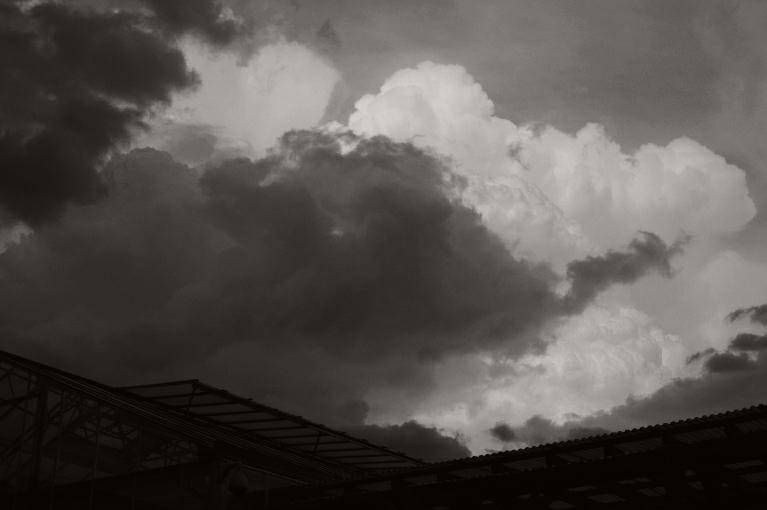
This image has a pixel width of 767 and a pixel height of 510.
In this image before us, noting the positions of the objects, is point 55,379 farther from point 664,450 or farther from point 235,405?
point 664,450

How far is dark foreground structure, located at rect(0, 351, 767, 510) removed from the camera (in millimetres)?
15930

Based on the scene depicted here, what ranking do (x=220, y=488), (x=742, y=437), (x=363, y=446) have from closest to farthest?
(x=742, y=437)
(x=220, y=488)
(x=363, y=446)

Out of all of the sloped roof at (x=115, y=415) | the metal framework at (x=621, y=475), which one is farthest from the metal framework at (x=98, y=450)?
the metal framework at (x=621, y=475)

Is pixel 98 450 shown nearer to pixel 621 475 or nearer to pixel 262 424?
pixel 262 424

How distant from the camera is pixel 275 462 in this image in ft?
99.7

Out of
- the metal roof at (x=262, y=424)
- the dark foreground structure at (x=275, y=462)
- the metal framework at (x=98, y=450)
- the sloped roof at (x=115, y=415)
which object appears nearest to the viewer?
the dark foreground structure at (x=275, y=462)

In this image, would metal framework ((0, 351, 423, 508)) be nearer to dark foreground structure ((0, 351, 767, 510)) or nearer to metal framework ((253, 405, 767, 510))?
dark foreground structure ((0, 351, 767, 510))

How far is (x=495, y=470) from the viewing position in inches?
750

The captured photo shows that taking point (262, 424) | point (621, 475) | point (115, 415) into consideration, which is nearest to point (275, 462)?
point (262, 424)

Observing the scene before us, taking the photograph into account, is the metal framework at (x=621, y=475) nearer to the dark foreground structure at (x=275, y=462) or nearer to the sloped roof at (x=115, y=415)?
the dark foreground structure at (x=275, y=462)

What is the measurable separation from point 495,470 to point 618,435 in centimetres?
293

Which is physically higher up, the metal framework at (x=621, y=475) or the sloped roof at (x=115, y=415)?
the sloped roof at (x=115, y=415)

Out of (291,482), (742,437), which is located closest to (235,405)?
(291,482)

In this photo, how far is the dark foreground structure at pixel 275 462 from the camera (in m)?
15.9
